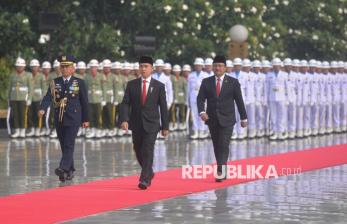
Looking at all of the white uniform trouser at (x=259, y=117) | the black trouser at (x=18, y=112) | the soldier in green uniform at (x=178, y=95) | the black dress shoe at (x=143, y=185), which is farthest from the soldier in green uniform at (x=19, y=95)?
the black dress shoe at (x=143, y=185)

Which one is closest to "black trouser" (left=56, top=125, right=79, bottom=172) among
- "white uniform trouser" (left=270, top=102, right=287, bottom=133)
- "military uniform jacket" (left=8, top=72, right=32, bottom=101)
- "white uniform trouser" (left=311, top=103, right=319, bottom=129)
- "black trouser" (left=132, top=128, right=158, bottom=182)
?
"black trouser" (left=132, top=128, right=158, bottom=182)

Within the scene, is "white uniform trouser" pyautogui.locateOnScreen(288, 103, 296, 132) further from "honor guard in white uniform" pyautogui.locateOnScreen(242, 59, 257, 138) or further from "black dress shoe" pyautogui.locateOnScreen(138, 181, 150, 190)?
"black dress shoe" pyautogui.locateOnScreen(138, 181, 150, 190)

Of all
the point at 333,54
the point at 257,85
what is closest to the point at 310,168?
the point at 257,85

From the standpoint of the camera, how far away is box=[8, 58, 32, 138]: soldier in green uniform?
33781mm

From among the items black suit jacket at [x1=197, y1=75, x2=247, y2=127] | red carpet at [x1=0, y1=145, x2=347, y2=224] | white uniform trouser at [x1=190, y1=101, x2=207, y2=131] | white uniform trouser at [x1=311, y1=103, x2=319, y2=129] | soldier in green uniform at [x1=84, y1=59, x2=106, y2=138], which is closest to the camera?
red carpet at [x1=0, y1=145, x2=347, y2=224]

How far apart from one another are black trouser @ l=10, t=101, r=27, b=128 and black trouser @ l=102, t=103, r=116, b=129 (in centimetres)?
245

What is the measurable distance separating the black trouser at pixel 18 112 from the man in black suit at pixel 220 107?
45.2 ft

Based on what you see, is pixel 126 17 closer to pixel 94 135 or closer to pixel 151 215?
pixel 94 135

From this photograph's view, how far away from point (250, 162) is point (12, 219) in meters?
9.84

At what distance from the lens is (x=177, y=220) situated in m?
14.6

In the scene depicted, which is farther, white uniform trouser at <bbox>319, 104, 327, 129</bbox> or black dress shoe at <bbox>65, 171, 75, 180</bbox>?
white uniform trouser at <bbox>319, 104, 327, 129</bbox>

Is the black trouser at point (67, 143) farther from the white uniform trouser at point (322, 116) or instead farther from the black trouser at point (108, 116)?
the white uniform trouser at point (322, 116)

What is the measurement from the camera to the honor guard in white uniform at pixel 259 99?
35.0 meters

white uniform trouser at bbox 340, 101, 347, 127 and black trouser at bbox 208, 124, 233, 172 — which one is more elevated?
white uniform trouser at bbox 340, 101, 347, 127
